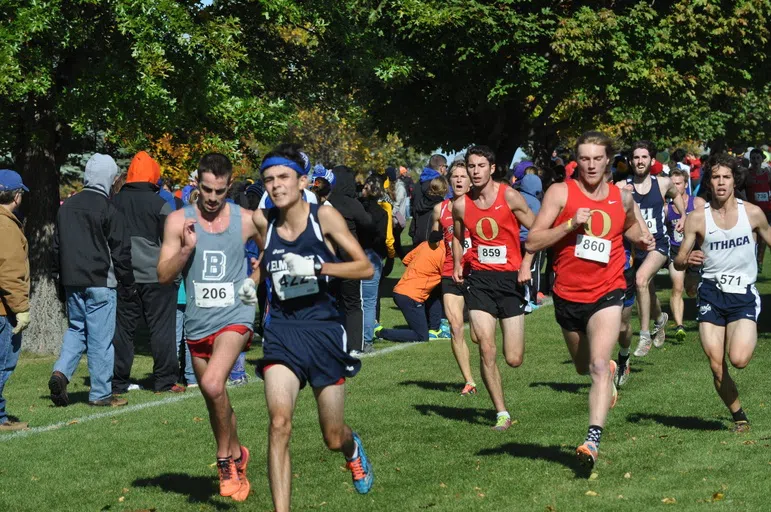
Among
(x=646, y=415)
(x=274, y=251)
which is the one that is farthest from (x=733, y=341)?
(x=274, y=251)

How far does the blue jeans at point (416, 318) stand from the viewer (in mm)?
16484

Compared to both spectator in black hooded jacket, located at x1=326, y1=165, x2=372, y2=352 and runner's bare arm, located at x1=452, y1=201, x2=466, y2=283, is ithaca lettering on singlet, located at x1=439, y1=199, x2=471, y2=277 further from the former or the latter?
runner's bare arm, located at x1=452, y1=201, x2=466, y2=283

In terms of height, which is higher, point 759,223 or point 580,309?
point 759,223

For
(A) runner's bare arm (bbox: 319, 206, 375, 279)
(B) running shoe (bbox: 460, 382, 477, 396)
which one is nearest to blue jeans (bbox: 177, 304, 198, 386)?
(B) running shoe (bbox: 460, 382, 477, 396)

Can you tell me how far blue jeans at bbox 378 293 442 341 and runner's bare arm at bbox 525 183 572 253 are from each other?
7790 mm

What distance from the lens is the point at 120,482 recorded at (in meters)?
8.51

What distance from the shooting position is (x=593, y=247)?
27.9 ft

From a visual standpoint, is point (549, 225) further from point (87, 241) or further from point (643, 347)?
point (643, 347)

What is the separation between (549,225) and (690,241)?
1660 millimetres

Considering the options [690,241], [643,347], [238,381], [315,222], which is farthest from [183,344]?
[315,222]

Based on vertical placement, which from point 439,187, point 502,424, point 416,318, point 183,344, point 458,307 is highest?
point 439,187

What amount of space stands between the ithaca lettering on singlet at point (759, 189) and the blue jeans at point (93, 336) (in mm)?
13535

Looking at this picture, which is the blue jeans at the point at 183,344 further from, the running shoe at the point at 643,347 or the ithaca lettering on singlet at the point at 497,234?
the running shoe at the point at 643,347

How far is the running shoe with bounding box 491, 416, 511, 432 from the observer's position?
992cm
